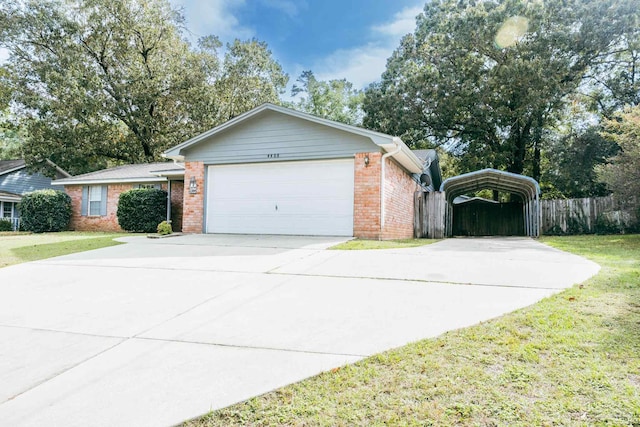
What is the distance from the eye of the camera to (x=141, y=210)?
1401 cm

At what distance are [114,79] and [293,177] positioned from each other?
18.7 m

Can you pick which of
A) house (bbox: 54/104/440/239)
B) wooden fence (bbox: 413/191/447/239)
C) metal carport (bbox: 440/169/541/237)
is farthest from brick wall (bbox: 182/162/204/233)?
metal carport (bbox: 440/169/541/237)

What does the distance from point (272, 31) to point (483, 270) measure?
1913cm

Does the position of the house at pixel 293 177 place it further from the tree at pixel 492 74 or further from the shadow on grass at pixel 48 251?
the tree at pixel 492 74

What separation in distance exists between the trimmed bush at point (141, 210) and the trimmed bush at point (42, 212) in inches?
154

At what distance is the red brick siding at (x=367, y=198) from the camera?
387 inches

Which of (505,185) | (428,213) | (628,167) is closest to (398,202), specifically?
(428,213)

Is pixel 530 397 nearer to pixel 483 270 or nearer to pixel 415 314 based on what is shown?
pixel 415 314

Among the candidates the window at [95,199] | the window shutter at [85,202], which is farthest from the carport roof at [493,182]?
the window shutter at [85,202]

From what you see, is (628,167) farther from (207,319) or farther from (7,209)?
(7,209)

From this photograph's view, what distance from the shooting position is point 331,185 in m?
10.4

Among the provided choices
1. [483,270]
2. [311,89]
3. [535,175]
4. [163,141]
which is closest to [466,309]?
[483,270]

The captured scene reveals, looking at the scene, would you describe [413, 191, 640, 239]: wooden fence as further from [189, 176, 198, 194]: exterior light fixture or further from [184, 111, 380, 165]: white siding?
[189, 176, 198, 194]: exterior light fixture

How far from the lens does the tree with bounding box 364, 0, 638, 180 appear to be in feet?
57.9
